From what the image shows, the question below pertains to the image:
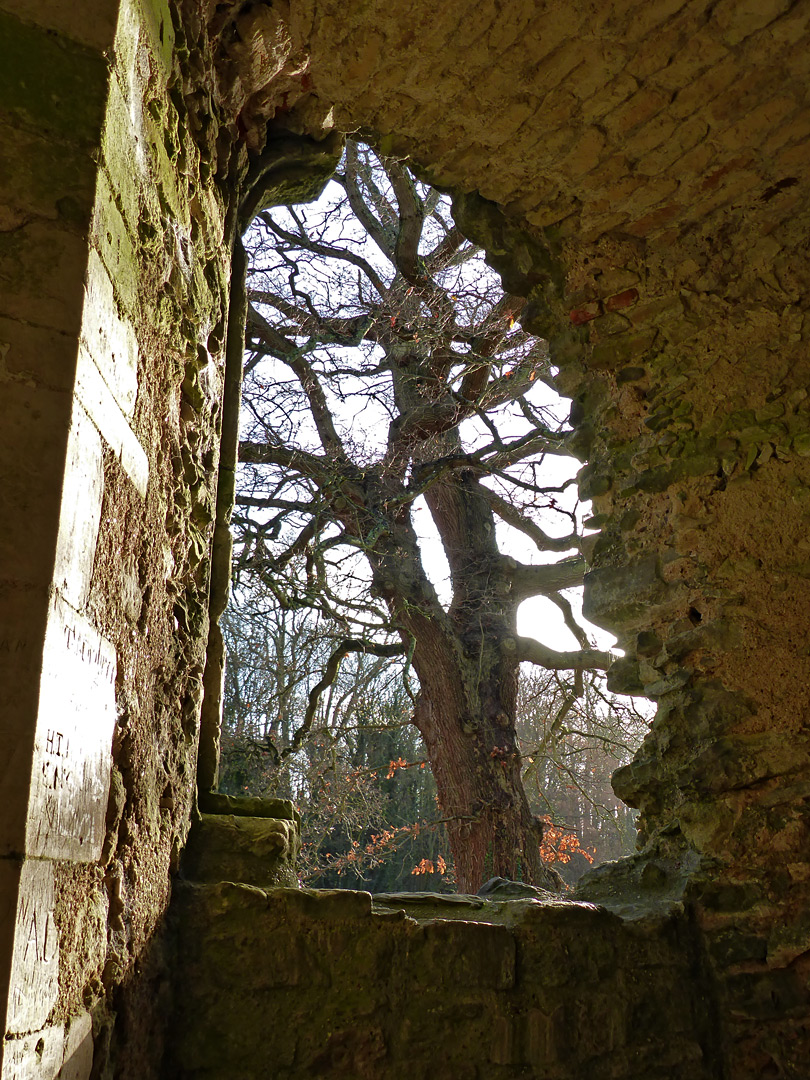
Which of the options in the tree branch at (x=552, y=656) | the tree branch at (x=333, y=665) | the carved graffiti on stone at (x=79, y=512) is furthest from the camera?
the tree branch at (x=552, y=656)

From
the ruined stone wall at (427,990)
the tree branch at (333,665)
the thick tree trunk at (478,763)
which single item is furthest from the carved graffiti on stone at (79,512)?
the thick tree trunk at (478,763)

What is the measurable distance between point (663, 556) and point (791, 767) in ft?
2.53

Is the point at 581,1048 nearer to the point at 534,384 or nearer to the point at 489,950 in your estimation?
the point at 489,950

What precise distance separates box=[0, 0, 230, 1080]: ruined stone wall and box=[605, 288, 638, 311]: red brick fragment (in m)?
1.65

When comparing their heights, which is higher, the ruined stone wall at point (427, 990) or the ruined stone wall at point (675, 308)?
the ruined stone wall at point (675, 308)

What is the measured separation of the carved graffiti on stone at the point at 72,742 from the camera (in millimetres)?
1265

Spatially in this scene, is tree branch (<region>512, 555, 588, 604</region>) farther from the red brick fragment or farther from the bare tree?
the red brick fragment

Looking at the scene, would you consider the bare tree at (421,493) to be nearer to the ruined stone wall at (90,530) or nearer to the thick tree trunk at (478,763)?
the thick tree trunk at (478,763)

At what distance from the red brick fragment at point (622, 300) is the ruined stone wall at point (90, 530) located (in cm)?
165

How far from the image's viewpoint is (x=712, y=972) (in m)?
2.56

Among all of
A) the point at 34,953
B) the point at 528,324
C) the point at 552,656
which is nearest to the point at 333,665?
the point at 552,656

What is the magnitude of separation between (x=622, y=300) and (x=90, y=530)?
7.59 ft

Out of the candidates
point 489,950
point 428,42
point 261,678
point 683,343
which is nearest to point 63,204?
point 428,42

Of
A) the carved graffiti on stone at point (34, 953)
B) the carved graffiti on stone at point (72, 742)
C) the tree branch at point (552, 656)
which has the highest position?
the tree branch at point (552, 656)
